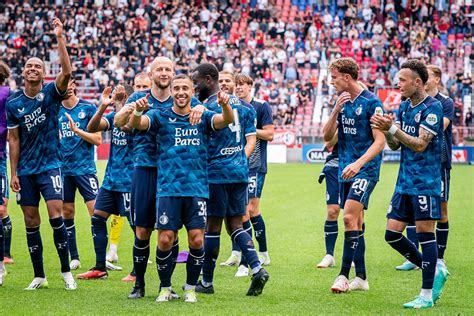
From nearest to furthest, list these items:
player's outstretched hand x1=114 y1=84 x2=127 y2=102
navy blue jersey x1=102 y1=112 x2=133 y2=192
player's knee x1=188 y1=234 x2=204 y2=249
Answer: player's knee x1=188 y1=234 x2=204 y2=249, player's outstretched hand x1=114 y1=84 x2=127 y2=102, navy blue jersey x1=102 y1=112 x2=133 y2=192

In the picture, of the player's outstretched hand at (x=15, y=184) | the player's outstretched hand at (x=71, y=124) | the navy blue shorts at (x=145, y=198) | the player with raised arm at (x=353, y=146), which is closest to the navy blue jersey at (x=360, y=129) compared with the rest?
the player with raised arm at (x=353, y=146)

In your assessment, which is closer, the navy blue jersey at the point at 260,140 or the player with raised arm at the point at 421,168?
the player with raised arm at the point at 421,168

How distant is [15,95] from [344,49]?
3875cm

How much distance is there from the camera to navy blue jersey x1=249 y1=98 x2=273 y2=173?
12852 mm

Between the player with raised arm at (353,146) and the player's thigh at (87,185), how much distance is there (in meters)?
4.04

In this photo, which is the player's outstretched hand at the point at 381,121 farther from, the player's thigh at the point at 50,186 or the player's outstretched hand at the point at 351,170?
the player's thigh at the point at 50,186

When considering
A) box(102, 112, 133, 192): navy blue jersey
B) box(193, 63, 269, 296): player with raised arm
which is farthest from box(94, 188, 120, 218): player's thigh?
box(193, 63, 269, 296): player with raised arm

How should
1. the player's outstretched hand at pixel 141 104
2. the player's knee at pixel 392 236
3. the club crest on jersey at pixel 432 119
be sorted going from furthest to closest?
the player's knee at pixel 392 236 < the club crest on jersey at pixel 432 119 < the player's outstretched hand at pixel 141 104

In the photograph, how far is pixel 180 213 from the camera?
9602mm

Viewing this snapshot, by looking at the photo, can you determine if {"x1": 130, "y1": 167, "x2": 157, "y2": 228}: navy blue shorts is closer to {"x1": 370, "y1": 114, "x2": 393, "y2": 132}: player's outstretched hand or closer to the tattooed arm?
{"x1": 370, "y1": 114, "x2": 393, "y2": 132}: player's outstretched hand

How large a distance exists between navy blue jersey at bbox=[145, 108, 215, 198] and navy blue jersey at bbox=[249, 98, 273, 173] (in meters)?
3.20

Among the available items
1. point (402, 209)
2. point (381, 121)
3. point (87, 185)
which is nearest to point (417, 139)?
point (381, 121)

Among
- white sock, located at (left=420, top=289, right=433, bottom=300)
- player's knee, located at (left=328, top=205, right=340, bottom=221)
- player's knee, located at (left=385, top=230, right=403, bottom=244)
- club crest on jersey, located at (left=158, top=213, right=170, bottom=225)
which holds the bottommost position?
white sock, located at (left=420, top=289, right=433, bottom=300)

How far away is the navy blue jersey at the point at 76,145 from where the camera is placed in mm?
12914
